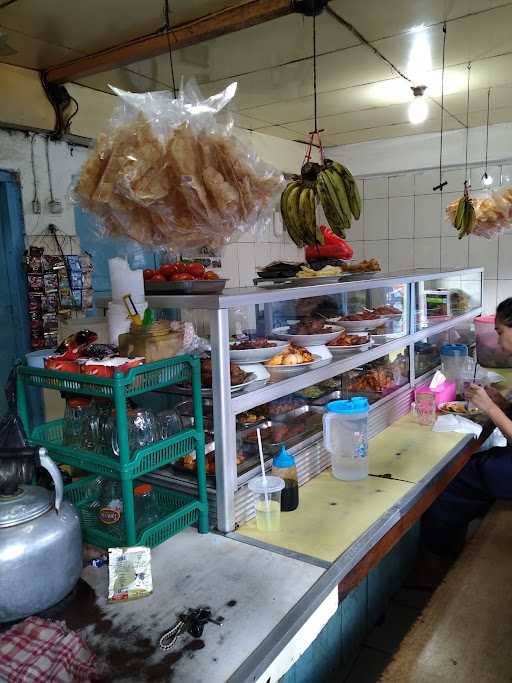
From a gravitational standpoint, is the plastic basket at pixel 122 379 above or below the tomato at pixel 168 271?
below

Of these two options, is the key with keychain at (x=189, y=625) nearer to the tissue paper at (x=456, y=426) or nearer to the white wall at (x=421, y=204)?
the tissue paper at (x=456, y=426)

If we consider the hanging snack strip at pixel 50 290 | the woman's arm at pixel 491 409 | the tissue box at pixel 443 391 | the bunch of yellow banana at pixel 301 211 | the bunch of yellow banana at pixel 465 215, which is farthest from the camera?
the bunch of yellow banana at pixel 465 215

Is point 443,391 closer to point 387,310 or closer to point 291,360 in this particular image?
point 387,310

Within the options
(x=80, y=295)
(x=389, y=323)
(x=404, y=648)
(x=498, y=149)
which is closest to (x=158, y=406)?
(x=404, y=648)

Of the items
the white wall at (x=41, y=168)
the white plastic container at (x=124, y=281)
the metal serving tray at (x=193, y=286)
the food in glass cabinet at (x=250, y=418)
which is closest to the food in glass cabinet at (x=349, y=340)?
the food in glass cabinet at (x=250, y=418)

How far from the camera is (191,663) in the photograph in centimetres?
117

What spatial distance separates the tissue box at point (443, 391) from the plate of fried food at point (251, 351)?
1.15 metres

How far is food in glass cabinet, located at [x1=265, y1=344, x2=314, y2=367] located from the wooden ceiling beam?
1.73m

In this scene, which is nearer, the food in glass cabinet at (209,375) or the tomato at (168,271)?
the food in glass cabinet at (209,375)

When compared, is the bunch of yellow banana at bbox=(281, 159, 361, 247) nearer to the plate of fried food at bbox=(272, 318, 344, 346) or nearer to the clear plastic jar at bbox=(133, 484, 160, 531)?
the plate of fried food at bbox=(272, 318, 344, 346)

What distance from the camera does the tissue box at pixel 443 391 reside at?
2.97 metres

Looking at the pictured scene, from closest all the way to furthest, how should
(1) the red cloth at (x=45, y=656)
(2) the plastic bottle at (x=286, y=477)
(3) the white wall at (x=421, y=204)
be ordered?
1. (1) the red cloth at (x=45, y=656)
2. (2) the plastic bottle at (x=286, y=477)
3. (3) the white wall at (x=421, y=204)

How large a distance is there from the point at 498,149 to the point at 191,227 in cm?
497

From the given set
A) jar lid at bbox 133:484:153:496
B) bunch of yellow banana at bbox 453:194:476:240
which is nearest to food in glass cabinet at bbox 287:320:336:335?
jar lid at bbox 133:484:153:496
